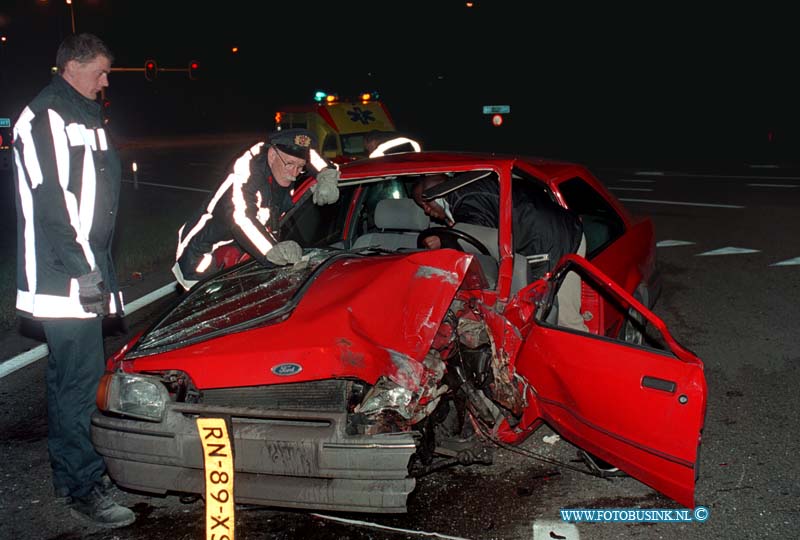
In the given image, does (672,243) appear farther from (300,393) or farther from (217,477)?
(217,477)

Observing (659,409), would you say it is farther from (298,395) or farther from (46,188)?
(46,188)

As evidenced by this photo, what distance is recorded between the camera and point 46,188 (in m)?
3.74

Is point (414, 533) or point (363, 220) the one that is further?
point (363, 220)

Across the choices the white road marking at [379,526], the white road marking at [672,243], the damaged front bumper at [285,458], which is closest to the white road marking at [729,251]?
the white road marking at [672,243]

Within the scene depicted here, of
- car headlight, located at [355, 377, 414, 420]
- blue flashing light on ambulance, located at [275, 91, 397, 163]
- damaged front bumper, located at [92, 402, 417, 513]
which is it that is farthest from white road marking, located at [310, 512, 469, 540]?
blue flashing light on ambulance, located at [275, 91, 397, 163]

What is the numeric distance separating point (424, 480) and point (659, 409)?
1343 mm

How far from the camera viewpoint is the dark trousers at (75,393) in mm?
3916

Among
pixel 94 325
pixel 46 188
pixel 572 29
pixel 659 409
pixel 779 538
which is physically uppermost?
pixel 572 29

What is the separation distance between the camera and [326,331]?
3.58m

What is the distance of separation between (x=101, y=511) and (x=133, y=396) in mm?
644

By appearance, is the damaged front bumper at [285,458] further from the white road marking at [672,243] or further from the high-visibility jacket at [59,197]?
the white road marking at [672,243]

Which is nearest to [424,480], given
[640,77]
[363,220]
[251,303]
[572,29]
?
[251,303]

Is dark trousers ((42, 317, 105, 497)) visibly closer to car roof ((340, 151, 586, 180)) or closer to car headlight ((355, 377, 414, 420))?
car headlight ((355, 377, 414, 420))

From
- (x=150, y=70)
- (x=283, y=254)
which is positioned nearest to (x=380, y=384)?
(x=283, y=254)
